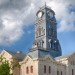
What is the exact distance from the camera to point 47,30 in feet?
354

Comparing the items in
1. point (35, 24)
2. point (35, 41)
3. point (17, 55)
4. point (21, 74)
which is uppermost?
point (35, 24)

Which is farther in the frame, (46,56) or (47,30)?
(47,30)

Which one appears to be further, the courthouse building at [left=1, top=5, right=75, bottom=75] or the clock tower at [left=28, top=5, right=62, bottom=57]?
the clock tower at [left=28, top=5, right=62, bottom=57]

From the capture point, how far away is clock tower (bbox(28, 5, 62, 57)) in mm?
106375

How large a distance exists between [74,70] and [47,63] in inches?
499

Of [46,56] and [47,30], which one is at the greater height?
[47,30]

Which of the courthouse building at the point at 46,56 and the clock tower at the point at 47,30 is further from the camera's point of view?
the clock tower at the point at 47,30

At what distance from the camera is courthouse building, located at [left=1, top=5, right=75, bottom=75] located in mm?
80625

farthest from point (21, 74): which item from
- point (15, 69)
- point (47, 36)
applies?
point (47, 36)

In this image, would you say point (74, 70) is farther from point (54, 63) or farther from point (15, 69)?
point (15, 69)

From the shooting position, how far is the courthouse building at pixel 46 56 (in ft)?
265

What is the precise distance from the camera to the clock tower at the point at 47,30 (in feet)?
349

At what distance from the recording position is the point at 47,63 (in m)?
81.4

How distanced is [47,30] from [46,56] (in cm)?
2766
